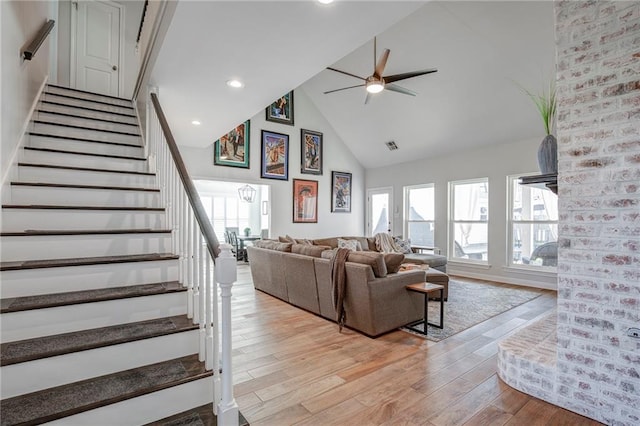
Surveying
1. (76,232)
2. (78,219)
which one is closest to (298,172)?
(78,219)

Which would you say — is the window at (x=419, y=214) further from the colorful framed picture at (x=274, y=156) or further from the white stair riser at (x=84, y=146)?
the white stair riser at (x=84, y=146)

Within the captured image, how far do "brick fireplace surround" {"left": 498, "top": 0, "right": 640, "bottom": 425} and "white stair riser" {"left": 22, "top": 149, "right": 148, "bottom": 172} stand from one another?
366 cm

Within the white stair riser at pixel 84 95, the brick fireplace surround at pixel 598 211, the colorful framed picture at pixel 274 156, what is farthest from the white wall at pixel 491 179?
the white stair riser at pixel 84 95

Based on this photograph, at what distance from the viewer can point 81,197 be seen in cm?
257

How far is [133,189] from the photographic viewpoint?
2789 millimetres

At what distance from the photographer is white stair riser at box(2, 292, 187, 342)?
1.70 m

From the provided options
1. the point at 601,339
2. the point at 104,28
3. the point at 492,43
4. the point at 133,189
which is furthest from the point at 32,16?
the point at 492,43

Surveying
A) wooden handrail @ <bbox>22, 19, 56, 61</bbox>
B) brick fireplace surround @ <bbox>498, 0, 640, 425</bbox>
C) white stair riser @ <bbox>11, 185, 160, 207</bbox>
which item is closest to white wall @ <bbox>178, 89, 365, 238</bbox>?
wooden handrail @ <bbox>22, 19, 56, 61</bbox>

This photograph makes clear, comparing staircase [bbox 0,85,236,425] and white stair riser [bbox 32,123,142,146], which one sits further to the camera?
white stair riser [bbox 32,123,142,146]

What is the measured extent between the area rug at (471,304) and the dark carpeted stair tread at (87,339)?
2.46m

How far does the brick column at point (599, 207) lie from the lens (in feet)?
5.81

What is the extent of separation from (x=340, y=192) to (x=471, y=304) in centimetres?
490

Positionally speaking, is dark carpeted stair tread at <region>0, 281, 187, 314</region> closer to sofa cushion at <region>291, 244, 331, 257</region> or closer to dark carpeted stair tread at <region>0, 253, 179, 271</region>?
dark carpeted stair tread at <region>0, 253, 179, 271</region>

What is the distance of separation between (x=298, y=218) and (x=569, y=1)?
253 inches
